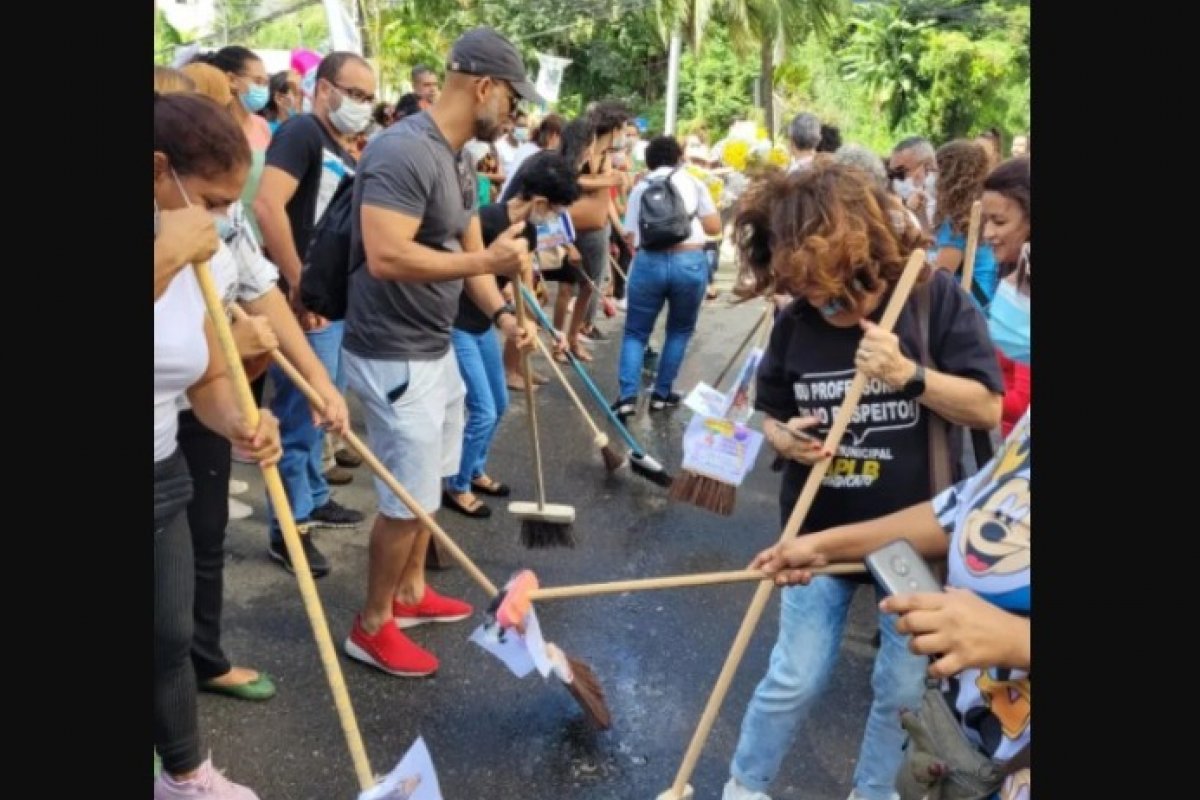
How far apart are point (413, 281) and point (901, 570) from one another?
6.24ft

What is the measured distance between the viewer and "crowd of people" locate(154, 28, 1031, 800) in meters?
1.97

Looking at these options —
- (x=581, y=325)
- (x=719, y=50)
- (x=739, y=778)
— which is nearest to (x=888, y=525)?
(x=739, y=778)

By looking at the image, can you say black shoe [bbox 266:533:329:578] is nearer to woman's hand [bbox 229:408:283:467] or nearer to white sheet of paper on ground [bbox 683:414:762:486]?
white sheet of paper on ground [bbox 683:414:762:486]

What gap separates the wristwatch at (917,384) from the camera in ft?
7.43

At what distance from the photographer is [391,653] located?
348 cm

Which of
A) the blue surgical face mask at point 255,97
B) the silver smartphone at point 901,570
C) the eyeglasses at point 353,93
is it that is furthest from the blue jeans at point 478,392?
the silver smartphone at point 901,570

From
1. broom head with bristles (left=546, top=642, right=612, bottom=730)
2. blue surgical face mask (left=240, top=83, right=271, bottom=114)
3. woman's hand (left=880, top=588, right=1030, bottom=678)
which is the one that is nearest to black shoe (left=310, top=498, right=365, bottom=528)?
broom head with bristles (left=546, top=642, right=612, bottom=730)

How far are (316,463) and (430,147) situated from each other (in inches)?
75.4

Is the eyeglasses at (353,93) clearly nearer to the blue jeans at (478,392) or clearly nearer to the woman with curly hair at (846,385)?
the blue jeans at (478,392)

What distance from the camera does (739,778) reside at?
261 centimetres

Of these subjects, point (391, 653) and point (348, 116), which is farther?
point (348, 116)

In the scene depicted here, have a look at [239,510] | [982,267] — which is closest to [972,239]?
[982,267]

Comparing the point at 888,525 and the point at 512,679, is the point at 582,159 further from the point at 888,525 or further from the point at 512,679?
the point at 888,525

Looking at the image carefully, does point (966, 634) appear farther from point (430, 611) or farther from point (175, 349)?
point (430, 611)
